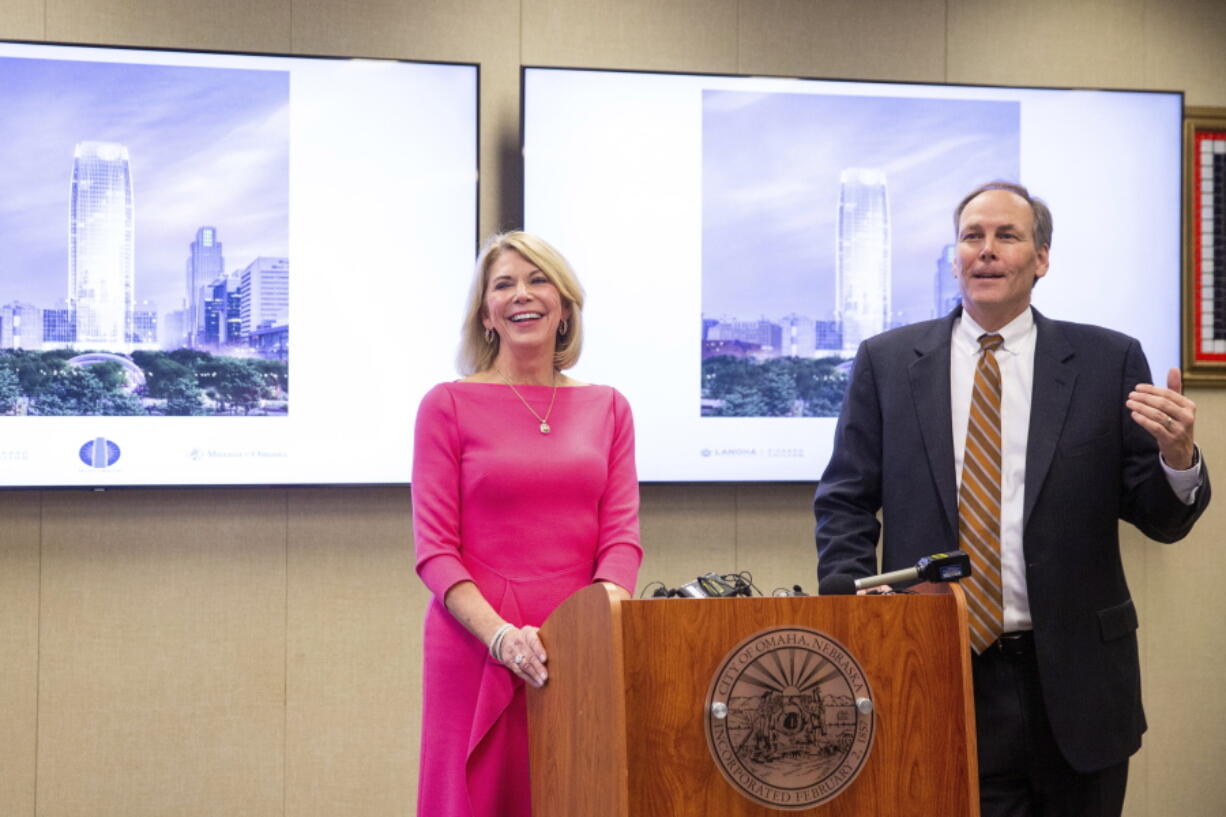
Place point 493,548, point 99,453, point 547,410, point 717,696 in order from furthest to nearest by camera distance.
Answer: point 99,453, point 547,410, point 493,548, point 717,696

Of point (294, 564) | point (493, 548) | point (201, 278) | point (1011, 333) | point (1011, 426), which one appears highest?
point (201, 278)

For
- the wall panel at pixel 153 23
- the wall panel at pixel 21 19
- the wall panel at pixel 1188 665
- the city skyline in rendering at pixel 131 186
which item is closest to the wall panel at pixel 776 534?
the wall panel at pixel 1188 665

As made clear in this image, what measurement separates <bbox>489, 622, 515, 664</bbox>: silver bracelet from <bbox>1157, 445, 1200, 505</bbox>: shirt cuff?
1.14m

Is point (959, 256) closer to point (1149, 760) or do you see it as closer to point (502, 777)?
point (502, 777)

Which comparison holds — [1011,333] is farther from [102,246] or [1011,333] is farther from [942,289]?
[102,246]

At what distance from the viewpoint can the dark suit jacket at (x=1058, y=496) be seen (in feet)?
6.46

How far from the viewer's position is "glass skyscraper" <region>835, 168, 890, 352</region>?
11.6 ft

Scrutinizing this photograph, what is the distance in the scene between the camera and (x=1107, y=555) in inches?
81.6

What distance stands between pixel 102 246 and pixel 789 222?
1972mm

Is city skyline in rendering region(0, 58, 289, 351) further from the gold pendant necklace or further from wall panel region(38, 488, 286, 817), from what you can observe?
the gold pendant necklace

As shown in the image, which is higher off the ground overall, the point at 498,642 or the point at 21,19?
the point at 21,19

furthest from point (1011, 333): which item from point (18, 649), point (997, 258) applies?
point (18, 649)

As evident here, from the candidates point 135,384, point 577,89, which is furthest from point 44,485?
point 577,89

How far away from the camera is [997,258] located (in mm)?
2123
